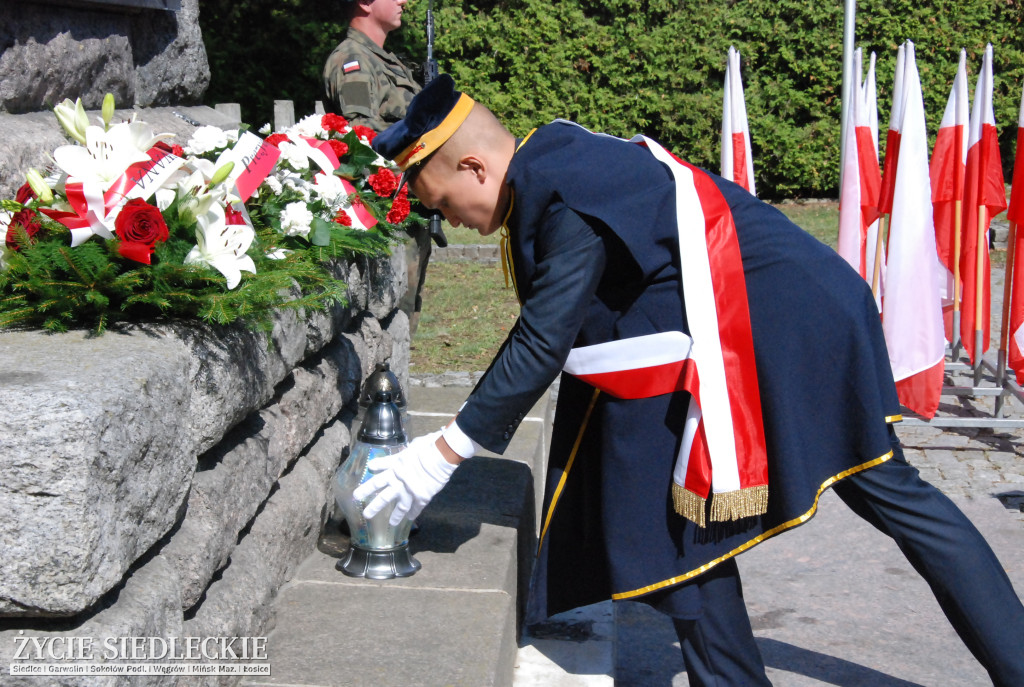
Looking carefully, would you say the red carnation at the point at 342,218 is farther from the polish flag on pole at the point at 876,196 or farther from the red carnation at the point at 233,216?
the polish flag on pole at the point at 876,196

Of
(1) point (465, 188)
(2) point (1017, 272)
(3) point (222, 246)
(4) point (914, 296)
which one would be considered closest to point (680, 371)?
(1) point (465, 188)

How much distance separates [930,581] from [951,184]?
3.53 metres

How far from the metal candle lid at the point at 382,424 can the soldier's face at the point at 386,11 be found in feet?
7.84

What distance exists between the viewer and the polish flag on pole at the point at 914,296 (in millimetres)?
4648

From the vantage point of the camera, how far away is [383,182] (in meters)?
3.17

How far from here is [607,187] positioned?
81.0 inches

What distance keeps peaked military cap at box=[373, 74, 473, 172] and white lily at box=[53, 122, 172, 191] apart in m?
0.47

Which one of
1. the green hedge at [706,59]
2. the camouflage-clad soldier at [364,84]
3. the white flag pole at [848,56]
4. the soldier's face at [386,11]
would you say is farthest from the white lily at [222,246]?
the green hedge at [706,59]

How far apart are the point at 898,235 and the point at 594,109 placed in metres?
7.80

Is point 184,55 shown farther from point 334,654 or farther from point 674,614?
point 674,614

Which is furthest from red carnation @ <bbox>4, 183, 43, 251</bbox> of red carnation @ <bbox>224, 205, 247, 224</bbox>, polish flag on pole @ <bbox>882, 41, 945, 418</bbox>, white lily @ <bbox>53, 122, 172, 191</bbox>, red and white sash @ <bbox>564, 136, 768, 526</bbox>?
polish flag on pole @ <bbox>882, 41, 945, 418</bbox>

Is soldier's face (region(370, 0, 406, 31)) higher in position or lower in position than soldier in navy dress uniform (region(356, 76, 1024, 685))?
higher

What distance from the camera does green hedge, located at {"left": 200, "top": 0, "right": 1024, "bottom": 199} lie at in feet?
38.8

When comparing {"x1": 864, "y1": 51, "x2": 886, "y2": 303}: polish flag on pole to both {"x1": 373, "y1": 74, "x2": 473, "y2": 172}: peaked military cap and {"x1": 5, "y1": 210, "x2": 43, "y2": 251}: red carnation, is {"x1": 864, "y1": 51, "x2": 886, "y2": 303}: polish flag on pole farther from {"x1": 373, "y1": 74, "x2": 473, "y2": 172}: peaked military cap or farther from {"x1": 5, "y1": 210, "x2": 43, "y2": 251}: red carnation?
{"x1": 5, "y1": 210, "x2": 43, "y2": 251}: red carnation
